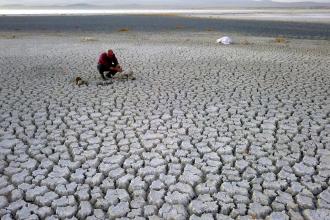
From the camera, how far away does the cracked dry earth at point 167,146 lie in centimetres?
303

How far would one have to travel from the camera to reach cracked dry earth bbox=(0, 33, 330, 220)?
119 inches

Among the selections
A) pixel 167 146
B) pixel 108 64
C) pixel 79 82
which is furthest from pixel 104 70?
pixel 167 146

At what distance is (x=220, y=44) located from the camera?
A: 542 inches

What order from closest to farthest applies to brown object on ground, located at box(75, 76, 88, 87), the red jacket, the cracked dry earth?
the cracked dry earth → brown object on ground, located at box(75, 76, 88, 87) → the red jacket

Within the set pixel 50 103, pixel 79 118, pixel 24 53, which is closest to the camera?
pixel 79 118

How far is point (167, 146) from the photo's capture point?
4.18 m

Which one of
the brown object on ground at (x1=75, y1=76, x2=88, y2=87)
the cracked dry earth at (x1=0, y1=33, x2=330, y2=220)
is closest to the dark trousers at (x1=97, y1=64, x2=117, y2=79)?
the cracked dry earth at (x1=0, y1=33, x2=330, y2=220)

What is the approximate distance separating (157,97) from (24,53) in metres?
6.96

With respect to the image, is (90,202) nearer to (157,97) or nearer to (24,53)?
(157,97)

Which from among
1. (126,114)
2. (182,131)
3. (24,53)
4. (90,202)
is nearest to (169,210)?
(90,202)

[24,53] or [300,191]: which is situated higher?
[24,53]

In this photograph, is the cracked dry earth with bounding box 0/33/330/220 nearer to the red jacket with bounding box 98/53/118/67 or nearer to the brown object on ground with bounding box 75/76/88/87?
the brown object on ground with bounding box 75/76/88/87

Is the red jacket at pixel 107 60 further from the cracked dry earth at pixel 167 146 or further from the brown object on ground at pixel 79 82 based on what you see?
the brown object on ground at pixel 79 82

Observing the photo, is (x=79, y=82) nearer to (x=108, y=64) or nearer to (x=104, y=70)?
(x=104, y=70)
